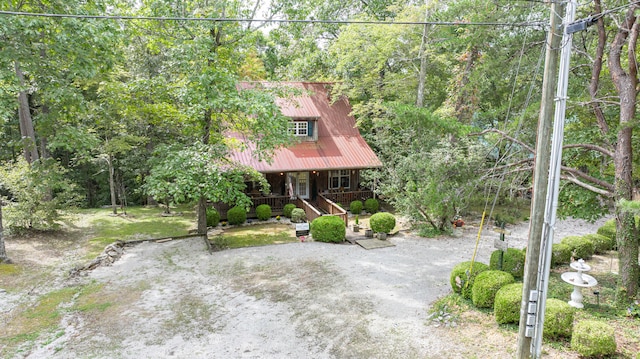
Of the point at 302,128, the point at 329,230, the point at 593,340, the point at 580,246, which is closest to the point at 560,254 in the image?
the point at 580,246

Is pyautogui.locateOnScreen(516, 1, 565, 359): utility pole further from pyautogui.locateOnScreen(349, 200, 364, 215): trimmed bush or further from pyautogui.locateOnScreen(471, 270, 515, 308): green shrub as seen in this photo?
pyautogui.locateOnScreen(349, 200, 364, 215): trimmed bush

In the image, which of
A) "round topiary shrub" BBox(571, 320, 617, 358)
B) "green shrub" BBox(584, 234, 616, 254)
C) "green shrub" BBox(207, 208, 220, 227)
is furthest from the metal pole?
"green shrub" BBox(207, 208, 220, 227)

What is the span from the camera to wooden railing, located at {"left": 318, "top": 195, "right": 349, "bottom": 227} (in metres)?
17.3

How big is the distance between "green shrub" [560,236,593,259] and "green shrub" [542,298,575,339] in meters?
6.17

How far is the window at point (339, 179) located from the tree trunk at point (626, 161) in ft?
47.8

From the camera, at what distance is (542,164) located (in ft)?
19.5

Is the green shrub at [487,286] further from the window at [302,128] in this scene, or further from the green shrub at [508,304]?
the window at [302,128]

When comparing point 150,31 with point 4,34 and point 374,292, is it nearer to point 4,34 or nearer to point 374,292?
point 4,34

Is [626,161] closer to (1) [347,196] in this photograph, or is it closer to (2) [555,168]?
(2) [555,168]

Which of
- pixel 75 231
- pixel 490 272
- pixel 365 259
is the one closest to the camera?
pixel 490 272

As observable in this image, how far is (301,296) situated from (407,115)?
19.0 ft

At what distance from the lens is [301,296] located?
33.1 feet

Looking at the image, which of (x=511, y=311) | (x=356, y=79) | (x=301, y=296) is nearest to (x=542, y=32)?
(x=511, y=311)

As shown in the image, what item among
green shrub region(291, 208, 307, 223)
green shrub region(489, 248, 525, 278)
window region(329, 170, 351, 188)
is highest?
window region(329, 170, 351, 188)
